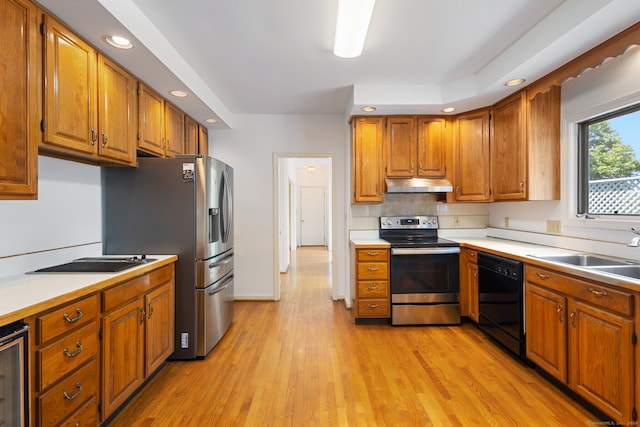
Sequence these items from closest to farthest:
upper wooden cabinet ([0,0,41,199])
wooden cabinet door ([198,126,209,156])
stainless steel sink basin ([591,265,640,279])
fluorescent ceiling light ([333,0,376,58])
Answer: upper wooden cabinet ([0,0,41,199]), fluorescent ceiling light ([333,0,376,58]), stainless steel sink basin ([591,265,640,279]), wooden cabinet door ([198,126,209,156])

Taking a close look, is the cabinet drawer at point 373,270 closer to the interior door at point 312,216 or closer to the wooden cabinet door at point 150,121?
the wooden cabinet door at point 150,121

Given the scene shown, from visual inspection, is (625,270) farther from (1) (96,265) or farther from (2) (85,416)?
(1) (96,265)

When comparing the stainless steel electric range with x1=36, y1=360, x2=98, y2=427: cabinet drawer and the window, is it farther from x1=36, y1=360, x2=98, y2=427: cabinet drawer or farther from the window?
x1=36, y1=360, x2=98, y2=427: cabinet drawer

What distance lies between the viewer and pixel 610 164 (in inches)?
95.9

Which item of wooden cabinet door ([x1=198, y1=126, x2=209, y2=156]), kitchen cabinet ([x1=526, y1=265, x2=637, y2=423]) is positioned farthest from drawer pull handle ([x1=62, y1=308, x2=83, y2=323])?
kitchen cabinet ([x1=526, y1=265, x2=637, y2=423])

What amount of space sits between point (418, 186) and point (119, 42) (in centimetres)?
288

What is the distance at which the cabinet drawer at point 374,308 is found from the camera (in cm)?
331

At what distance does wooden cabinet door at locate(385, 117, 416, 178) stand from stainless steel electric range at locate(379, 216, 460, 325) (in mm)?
854

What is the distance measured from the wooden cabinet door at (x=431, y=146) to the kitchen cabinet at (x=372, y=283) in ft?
3.50

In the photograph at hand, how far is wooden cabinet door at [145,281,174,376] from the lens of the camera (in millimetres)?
2127

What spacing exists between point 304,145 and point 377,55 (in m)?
1.75

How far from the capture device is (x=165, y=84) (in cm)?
259

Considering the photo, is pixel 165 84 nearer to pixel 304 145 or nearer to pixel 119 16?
pixel 119 16

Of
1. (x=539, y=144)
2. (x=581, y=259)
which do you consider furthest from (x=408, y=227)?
(x=581, y=259)
